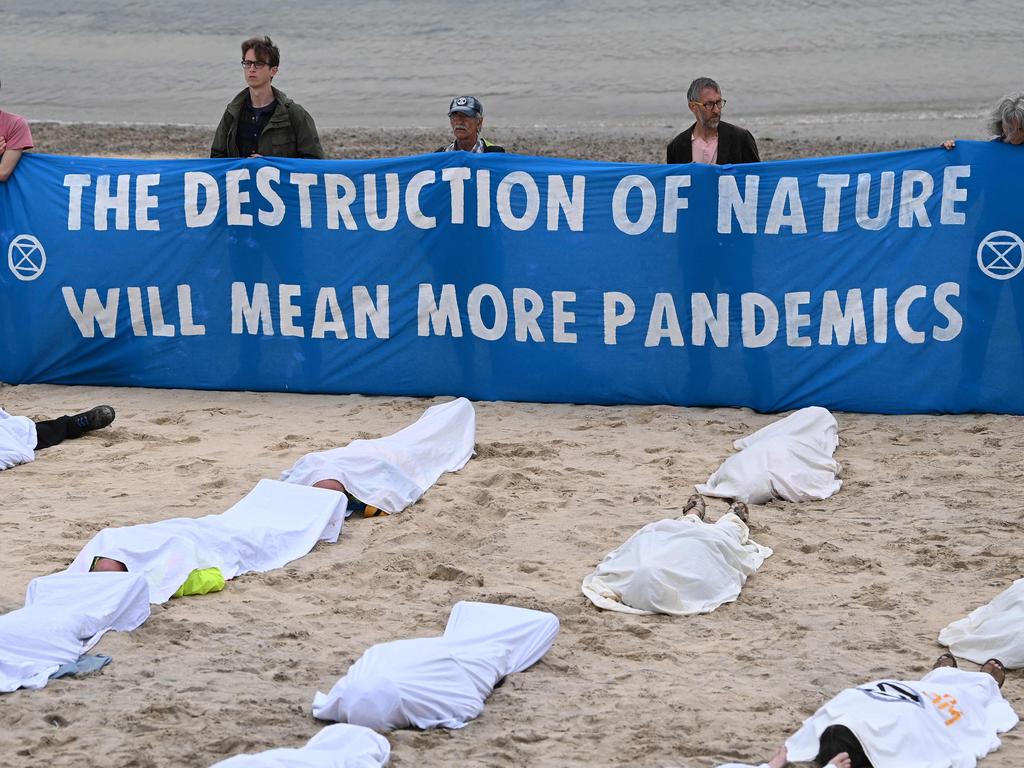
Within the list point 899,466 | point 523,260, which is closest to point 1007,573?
point 899,466

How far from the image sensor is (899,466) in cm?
807

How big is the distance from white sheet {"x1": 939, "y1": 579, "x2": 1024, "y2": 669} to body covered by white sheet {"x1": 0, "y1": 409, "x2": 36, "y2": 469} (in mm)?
5104

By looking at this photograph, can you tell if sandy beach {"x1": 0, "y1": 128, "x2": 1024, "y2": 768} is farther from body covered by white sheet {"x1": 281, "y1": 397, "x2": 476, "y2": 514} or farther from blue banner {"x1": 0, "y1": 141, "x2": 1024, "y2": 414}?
blue banner {"x1": 0, "y1": 141, "x2": 1024, "y2": 414}

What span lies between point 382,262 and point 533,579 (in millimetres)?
3626

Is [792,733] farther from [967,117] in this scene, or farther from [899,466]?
[967,117]

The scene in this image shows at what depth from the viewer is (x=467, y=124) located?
9.33m

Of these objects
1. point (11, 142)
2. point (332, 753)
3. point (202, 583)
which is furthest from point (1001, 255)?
point (11, 142)

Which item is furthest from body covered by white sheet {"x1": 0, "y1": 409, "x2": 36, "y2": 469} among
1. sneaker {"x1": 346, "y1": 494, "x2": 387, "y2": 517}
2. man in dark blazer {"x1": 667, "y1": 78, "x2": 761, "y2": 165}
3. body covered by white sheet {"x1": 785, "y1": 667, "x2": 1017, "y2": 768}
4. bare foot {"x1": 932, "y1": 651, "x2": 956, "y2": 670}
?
bare foot {"x1": 932, "y1": 651, "x2": 956, "y2": 670}

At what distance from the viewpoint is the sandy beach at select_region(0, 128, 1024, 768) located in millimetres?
4922

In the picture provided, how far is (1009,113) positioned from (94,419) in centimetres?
576

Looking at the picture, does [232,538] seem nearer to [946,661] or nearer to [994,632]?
[946,661]

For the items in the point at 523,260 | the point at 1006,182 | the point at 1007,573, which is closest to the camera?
the point at 1007,573

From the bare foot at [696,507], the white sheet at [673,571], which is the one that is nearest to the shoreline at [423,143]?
the bare foot at [696,507]

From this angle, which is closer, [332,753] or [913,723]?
[332,753]
